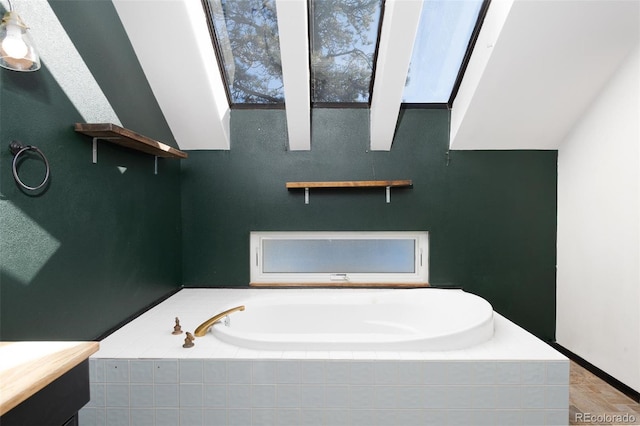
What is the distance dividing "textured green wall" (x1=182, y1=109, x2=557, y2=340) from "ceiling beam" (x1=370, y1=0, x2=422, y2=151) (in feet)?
0.61

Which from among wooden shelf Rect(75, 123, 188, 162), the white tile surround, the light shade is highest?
the light shade

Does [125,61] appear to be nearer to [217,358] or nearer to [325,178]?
[325,178]

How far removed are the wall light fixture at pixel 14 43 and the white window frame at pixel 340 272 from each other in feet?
6.91

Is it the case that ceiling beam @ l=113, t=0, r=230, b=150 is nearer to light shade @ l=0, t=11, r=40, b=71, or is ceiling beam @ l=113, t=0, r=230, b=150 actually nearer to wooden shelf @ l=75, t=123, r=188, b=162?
wooden shelf @ l=75, t=123, r=188, b=162

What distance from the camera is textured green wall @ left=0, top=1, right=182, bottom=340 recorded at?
4.66 ft

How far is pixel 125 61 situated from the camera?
218 centimetres

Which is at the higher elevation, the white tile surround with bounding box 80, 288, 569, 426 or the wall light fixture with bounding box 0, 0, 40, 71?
the wall light fixture with bounding box 0, 0, 40, 71

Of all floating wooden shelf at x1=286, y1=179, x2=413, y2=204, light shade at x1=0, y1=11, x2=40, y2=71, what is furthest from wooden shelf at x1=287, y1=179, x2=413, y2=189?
light shade at x1=0, y1=11, x2=40, y2=71

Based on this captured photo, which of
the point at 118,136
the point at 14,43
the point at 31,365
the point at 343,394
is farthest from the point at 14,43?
the point at 343,394

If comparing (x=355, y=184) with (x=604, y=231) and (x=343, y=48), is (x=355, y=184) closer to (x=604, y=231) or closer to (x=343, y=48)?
(x=343, y=48)

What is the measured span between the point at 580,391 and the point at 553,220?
137cm

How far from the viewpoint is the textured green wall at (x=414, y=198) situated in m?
3.03

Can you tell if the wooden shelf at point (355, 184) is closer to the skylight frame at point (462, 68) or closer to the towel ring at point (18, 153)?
the skylight frame at point (462, 68)

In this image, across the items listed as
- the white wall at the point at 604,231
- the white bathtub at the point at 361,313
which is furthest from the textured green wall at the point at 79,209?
the white wall at the point at 604,231
